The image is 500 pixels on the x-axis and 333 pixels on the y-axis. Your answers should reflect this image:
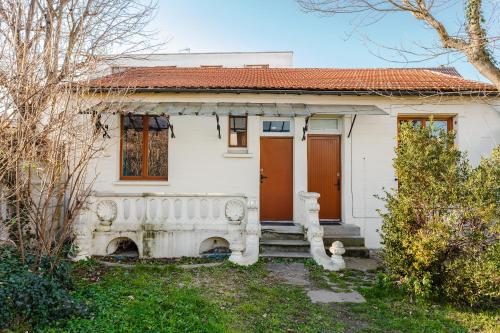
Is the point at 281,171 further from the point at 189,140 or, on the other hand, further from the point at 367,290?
the point at 367,290

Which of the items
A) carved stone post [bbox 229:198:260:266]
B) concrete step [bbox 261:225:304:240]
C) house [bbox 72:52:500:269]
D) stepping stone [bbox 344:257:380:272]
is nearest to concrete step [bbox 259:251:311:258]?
carved stone post [bbox 229:198:260:266]

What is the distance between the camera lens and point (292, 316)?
464 centimetres

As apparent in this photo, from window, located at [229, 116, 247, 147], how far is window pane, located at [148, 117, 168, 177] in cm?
Answer: 198

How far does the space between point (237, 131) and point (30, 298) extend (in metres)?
6.63

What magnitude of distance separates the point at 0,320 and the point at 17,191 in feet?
5.55

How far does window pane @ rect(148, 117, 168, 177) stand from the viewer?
9.60 m

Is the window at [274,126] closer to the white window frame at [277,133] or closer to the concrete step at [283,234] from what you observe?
the white window frame at [277,133]

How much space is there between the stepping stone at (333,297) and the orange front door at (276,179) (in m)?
3.78

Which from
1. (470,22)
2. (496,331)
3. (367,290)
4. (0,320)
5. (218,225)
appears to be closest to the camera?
(0,320)

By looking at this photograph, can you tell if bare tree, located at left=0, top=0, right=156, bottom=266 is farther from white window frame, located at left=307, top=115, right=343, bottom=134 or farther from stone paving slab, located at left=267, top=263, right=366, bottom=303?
white window frame, located at left=307, top=115, right=343, bottom=134

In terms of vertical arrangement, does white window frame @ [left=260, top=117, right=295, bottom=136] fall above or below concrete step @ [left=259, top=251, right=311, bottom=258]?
above

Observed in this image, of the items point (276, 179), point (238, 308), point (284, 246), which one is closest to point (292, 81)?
point (276, 179)

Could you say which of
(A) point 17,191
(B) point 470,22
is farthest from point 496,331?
(A) point 17,191

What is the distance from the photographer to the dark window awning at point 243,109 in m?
8.46
